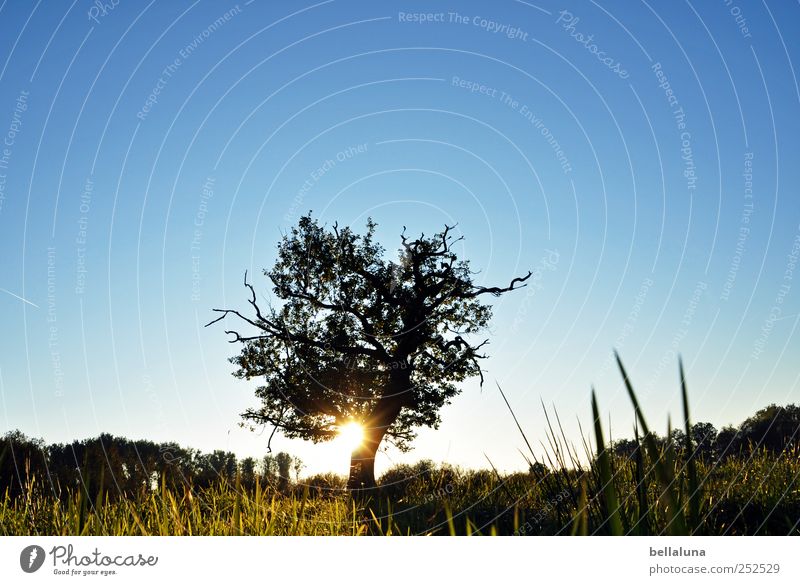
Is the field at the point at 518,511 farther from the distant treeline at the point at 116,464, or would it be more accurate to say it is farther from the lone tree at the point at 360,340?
the lone tree at the point at 360,340

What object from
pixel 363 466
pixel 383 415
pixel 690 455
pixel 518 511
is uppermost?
pixel 383 415

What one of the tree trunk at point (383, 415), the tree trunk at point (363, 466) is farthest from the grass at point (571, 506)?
the tree trunk at point (383, 415)

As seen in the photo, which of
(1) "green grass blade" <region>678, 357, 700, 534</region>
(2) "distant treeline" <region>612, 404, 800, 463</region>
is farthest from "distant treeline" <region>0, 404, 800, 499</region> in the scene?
(1) "green grass blade" <region>678, 357, 700, 534</region>

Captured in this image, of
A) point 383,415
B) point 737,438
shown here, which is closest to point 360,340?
point 383,415

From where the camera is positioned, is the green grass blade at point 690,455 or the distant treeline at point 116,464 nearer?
the green grass blade at point 690,455

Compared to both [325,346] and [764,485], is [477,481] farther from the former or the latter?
[325,346]

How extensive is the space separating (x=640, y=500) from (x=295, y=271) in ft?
77.4
